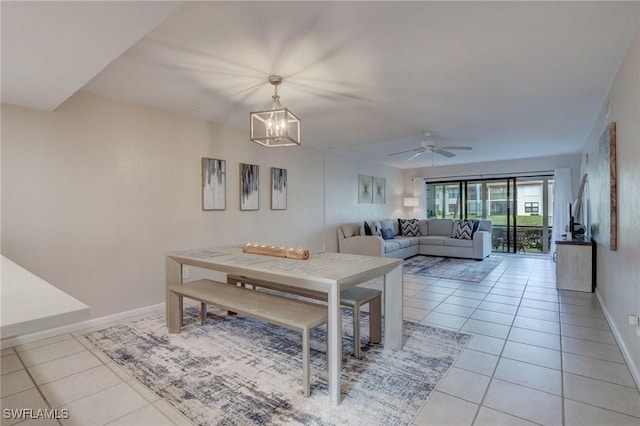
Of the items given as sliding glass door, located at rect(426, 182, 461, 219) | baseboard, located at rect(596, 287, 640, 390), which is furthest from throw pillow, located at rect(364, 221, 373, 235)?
baseboard, located at rect(596, 287, 640, 390)

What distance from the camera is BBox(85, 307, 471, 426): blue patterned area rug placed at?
1.76 metres

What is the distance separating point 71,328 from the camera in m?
2.94

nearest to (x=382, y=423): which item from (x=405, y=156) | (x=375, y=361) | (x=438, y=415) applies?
(x=438, y=415)

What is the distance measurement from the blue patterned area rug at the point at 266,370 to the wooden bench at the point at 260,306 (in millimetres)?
199

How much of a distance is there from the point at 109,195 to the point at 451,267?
5418 mm

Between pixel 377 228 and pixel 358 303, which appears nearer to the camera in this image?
pixel 358 303

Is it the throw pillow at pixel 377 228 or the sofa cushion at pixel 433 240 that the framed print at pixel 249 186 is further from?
the sofa cushion at pixel 433 240

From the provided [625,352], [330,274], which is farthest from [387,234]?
[330,274]

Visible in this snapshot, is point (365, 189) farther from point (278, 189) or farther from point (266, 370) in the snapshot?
point (266, 370)

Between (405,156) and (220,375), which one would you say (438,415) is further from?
(405,156)

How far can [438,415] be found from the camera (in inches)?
67.6

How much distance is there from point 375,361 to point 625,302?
194 centimetres

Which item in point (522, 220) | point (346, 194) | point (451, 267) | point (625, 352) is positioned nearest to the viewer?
point (625, 352)

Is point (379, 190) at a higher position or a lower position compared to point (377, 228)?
higher
